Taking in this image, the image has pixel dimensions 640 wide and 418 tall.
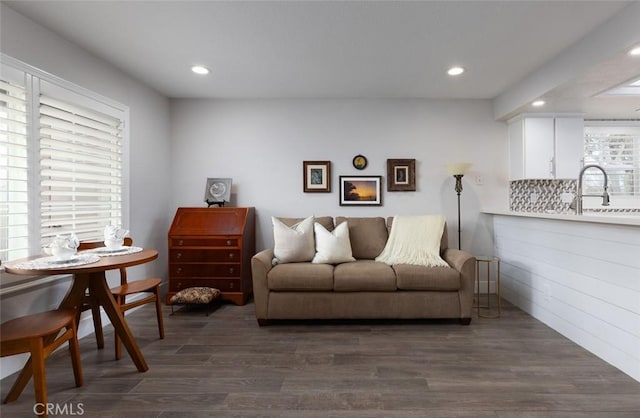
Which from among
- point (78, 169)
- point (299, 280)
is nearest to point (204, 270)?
point (299, 280)

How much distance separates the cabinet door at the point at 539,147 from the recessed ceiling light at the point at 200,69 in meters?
3.57

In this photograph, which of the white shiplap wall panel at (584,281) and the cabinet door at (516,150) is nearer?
the white shiplap wall panel at (584,281)

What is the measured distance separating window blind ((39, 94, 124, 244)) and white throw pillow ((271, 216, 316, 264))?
160 cm

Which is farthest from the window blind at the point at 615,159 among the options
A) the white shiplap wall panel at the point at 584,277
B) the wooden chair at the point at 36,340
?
the wooden chair at the point at 36,340

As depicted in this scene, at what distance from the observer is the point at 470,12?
2.13 m

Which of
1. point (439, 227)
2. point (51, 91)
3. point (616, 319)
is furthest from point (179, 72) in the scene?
point (616, 319)

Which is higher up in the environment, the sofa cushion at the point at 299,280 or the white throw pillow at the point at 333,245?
the white throw pillow at the point at 333,245

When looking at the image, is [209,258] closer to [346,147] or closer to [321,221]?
[321,221]

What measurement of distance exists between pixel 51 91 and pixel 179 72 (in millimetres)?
1097

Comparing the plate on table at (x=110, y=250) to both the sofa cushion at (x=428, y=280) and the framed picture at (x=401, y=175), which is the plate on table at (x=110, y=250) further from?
the framed picture at (x=401, y=175)

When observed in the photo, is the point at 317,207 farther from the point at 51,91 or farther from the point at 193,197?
the point at 51,91

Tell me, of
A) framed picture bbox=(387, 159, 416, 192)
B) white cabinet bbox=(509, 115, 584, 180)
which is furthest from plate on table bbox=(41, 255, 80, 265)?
white cabinet bbox=(509, 115, 584, 180)

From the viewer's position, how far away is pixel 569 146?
3.64 meters

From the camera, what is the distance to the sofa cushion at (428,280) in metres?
2.89
